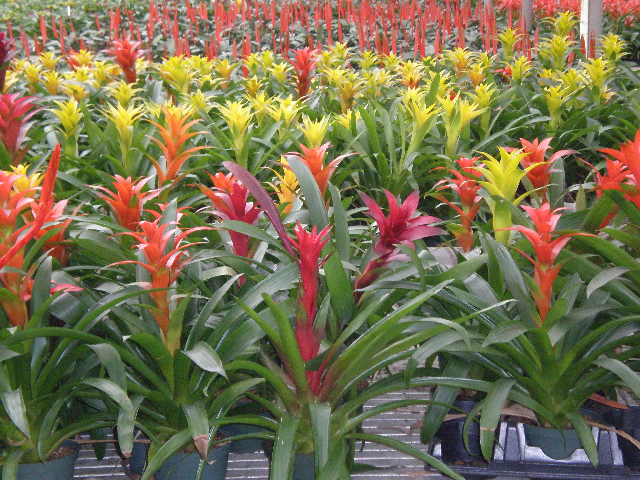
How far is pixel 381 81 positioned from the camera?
3467 mm

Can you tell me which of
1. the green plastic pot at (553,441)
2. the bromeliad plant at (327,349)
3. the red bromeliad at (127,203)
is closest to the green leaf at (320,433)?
the bromeliad plant at (327,349)

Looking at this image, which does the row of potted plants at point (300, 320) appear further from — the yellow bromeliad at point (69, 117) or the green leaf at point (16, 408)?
the yellow bromeliad at point (69, 117)

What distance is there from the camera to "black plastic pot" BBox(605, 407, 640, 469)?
1.42 meters

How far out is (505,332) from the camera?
1.23 m

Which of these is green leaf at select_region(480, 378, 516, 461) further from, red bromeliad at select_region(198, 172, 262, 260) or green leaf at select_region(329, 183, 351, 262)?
red bromeliad at select_region(198, 172, 262, 260)

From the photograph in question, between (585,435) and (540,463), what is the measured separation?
0.20 metres

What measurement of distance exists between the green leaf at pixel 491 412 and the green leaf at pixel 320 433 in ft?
1.08

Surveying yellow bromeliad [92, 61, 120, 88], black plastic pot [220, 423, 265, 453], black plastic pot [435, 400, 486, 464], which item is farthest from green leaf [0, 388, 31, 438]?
yellow bromeliad [92, 61, 120, 88]

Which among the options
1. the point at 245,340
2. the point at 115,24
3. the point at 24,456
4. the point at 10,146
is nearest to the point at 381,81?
the point at 10,146

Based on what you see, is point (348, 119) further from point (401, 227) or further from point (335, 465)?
point (335, 465)

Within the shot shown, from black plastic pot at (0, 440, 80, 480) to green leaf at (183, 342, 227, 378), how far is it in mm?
402

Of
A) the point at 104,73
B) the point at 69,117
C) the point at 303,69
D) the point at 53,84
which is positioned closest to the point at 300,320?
the point at 69,117

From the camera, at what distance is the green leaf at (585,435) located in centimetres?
123

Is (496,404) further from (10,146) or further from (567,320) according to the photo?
(10,146)
